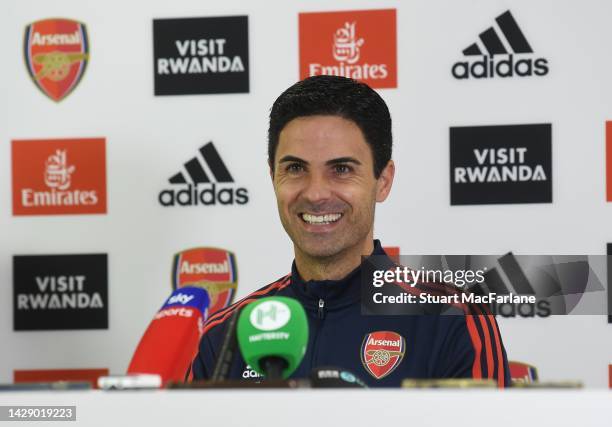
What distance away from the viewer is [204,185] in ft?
7.30

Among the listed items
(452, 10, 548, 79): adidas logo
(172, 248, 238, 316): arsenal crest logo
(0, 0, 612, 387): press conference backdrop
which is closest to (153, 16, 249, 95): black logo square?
(0, 0, 612, 387): press conference backdrop

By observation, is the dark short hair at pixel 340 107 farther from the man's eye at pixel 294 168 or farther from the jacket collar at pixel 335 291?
the jacket collar at pixel 335 291

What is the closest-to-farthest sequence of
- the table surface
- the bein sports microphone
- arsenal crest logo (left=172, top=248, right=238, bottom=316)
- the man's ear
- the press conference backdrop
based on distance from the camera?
the table surface → the man's ear → the bein sports microphone → the press conference backdrop → arsenal crest logo (left=172, top=248, right=238, bottom=316)

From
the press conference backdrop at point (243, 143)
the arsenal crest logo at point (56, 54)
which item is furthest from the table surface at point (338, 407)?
the arsenal crest logo at point (56, 54)

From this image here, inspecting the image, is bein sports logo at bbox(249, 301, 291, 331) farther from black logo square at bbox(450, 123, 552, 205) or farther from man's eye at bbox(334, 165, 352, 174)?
black logo square at bbox(450, 123, 552, 205)

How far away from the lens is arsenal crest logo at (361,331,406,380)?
1.38 meters

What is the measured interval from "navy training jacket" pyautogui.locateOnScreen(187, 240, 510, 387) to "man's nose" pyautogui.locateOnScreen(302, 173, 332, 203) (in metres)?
0.16

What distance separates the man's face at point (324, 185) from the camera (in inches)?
57.8

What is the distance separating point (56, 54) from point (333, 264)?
1.28 meters

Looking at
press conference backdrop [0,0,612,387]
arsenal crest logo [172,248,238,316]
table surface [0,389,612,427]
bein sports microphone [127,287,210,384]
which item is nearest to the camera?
table surface [0,389,612,427]

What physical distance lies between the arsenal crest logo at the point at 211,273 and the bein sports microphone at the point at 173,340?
25 cm

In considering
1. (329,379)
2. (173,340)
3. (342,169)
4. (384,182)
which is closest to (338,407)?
(329,379)

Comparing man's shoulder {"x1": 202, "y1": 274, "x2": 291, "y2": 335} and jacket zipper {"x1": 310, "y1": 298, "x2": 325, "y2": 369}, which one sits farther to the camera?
man's shoulder {"x1": 202, "y1": 274, "x2": 291, "y2": 335}

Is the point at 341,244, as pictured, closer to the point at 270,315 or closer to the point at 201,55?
the point at 270,315
